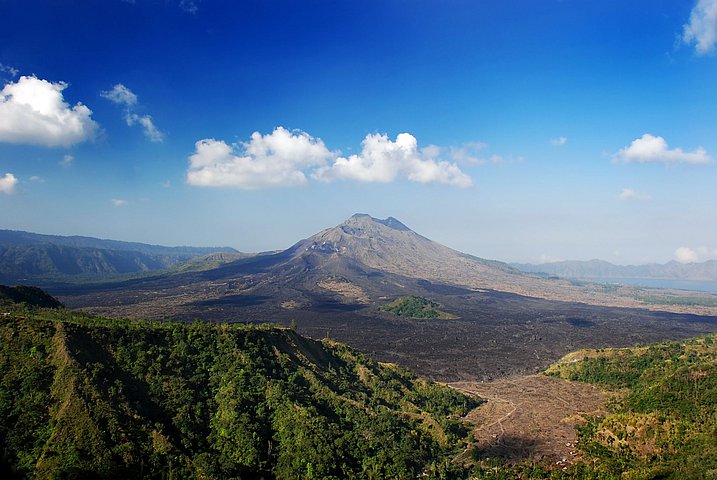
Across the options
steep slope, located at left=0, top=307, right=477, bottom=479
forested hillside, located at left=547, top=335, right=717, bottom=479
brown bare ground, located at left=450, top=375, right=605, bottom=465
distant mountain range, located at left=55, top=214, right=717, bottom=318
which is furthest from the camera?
distant mountain range, located at left=55, top=214, right=717, bottom=318

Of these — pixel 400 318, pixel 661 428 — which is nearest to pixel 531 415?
pixel 661 428

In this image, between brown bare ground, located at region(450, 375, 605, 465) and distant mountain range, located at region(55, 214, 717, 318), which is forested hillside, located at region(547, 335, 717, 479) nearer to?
brown bare ground, located at region(450, 375, 605, 465)

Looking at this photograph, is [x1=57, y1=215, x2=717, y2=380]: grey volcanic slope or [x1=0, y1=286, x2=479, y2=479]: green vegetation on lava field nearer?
[x1=0, y1=286, x2=479, y2=479]: green vegetation on lava field

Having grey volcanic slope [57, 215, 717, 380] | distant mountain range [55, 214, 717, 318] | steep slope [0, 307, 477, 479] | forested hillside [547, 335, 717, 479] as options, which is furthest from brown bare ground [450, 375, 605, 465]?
distant mountain range [55, 214, 717, 318]

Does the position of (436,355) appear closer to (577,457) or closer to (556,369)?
(556,369)

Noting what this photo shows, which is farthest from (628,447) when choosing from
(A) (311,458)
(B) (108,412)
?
(B) (108,412)
